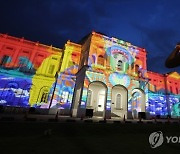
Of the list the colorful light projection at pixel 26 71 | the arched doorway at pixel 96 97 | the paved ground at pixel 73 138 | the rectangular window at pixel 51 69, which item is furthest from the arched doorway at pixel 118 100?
the rectangular window at pixel 51 69

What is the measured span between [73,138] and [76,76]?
14572 mm

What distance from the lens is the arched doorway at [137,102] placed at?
64.8ft

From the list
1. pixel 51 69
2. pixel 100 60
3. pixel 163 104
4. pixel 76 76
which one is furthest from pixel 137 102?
pixel 51 69

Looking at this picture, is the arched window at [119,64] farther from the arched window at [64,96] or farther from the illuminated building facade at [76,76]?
the arched window at [64,96]

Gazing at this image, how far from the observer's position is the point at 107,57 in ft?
65.0

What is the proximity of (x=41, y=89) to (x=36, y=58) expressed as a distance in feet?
19.8

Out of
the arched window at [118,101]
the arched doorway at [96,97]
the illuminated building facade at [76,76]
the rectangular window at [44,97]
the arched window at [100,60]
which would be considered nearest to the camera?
the illuminated building facade at [76,76]

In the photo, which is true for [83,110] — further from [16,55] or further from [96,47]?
[16,55]

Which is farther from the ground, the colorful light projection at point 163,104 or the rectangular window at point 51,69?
the rectangular window at point 51,69

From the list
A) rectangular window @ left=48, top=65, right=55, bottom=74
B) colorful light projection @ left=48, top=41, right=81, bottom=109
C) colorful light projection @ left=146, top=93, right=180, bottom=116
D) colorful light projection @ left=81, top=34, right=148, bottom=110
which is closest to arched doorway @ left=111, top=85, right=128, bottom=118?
colorful light projection @ left=81, top=34, right=148, bottom=110

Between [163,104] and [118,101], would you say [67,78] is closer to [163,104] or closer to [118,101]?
[118,101]

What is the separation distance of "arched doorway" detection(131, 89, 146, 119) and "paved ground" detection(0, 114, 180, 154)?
7.21 meters

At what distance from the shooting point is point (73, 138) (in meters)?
7.75

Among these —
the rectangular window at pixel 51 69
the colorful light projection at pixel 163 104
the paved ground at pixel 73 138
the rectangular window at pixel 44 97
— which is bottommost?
the paved ground at pixel 73 138
